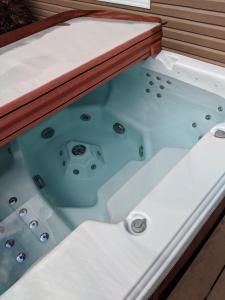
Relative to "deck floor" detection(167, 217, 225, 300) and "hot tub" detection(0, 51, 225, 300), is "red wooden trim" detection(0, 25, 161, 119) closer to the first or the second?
Answer: "hot tub" detection(0, 51, 225, 300)

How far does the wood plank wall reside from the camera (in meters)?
1.70

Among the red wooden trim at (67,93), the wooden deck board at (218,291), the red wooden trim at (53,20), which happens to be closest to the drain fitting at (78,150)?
the red wooden trim at (67,93)

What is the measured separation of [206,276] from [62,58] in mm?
1128

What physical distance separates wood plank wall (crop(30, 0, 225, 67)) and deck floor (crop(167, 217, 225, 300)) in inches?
43.6

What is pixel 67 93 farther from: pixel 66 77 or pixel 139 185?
pixel 139 185

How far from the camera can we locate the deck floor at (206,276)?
3.97ft

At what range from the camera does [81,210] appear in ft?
4.76

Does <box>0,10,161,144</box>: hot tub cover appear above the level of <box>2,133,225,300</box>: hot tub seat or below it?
above

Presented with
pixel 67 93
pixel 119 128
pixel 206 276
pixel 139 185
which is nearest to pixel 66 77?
pixel 67 93

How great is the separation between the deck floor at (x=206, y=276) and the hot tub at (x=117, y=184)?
380 millimetres

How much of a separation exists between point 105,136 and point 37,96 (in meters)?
0.74

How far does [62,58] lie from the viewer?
4.33ft

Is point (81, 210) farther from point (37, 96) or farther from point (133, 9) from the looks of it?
point (133, 9)

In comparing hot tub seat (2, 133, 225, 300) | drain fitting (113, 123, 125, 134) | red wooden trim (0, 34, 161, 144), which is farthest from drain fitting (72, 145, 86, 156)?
hot tub seat (2, 133, 225, 300)
